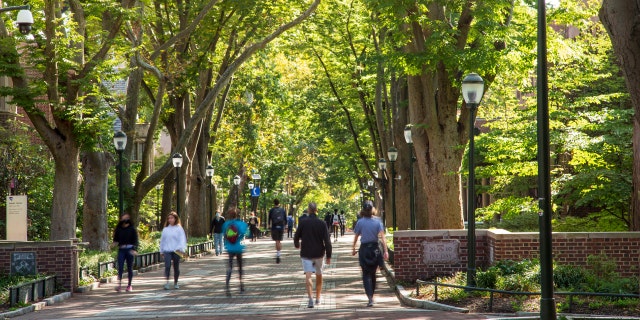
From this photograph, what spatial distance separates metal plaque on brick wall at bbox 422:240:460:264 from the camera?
18.7 metres

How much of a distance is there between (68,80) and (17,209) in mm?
3386

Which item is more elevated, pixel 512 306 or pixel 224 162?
pixel 224 162

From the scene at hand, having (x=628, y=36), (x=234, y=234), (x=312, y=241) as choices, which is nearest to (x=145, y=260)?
(x=234, y=234)

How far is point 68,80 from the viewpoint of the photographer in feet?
74.1

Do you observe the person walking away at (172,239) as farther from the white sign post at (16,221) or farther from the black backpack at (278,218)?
the black backpack at (278,218)

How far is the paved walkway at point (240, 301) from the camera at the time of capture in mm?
14391

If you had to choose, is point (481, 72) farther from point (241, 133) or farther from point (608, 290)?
point (241, 133)

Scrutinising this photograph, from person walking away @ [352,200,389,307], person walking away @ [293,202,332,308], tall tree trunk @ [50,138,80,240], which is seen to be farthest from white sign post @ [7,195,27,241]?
person walking away @ [352,200,389,307]

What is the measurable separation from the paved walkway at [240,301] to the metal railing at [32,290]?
0.42m

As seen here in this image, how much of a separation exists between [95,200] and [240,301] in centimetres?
1049

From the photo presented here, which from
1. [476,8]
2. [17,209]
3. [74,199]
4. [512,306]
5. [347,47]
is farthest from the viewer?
[347,47]

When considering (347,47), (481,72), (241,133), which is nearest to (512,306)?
(481,72)

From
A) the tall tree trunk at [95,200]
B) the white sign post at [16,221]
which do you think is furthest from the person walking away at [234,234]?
the tall tree trunk at [95,200]

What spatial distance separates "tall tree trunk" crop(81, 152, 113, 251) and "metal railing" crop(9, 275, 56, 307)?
7386 mm
